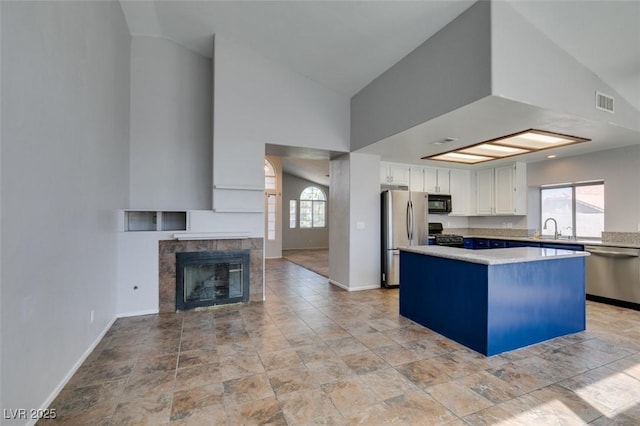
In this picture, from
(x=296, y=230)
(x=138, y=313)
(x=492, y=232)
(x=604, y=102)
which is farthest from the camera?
(x=296, y=230)

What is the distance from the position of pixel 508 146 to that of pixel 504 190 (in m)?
1.70

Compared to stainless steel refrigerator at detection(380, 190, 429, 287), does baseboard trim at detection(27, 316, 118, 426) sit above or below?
below

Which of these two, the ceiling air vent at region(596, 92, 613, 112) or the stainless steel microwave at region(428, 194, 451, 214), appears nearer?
the ceiling air vent at region(596, 92, 613, 112)

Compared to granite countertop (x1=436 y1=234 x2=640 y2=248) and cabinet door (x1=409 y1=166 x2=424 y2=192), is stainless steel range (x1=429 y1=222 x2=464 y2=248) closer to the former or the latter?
granite countertop (x1=436 y1=234 x2=640 y2=248)

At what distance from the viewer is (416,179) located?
6.12m

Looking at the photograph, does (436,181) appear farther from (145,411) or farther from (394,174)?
(145,411)

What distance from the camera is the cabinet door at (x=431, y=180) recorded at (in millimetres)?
6180

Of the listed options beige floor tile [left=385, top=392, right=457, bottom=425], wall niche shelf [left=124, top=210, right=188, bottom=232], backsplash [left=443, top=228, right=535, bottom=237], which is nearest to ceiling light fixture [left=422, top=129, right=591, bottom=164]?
backsplash [left=443, top=228, right=535, bottom=237]

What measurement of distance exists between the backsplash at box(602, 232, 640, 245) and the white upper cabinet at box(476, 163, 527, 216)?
4.18 feet

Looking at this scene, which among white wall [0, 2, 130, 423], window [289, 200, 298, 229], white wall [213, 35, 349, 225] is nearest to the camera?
white wall [0, 2, 130, 423]

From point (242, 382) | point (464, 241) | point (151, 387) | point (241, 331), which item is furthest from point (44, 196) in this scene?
point (464, 241)

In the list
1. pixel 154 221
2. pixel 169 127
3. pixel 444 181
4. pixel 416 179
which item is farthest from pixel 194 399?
pixel 444 181

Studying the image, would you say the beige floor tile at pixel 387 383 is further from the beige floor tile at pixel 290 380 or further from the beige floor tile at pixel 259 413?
the beige floor tile at pixel 259 413

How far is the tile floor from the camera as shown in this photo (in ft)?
6.22
